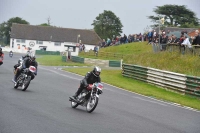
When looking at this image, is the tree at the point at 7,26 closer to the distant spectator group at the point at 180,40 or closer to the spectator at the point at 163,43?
the distant spectator group at the point at 180,40

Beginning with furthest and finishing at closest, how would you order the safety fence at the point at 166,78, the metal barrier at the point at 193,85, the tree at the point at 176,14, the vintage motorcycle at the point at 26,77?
the tree at the point at 176,14 < the safety fence at the point at 166,78 < the metal barrier at the point at 193,85 < the vintage motorcycle at the point at 26,77

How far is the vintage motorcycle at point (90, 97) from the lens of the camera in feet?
45.5

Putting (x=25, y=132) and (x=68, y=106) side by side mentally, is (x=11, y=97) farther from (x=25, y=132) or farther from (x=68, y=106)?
(x=25, y=132)

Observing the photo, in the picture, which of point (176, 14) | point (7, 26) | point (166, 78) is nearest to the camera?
point (166, 78)

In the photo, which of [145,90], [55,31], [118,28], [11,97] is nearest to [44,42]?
[55,31]

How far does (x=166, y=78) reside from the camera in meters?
26.5

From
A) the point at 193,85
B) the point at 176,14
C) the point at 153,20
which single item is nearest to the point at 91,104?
the point at 193,85

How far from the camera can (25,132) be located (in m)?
9.37

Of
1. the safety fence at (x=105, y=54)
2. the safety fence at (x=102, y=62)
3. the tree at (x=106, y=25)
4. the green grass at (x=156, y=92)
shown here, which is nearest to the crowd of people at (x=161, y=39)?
the safety fence at (x=105, y=54)

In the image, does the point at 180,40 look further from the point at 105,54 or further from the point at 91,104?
the point at 105,54

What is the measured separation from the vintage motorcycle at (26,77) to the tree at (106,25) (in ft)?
369

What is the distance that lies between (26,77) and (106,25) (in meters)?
114

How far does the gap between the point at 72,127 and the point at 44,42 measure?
111848mm

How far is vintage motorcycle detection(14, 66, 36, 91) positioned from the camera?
1862cm
